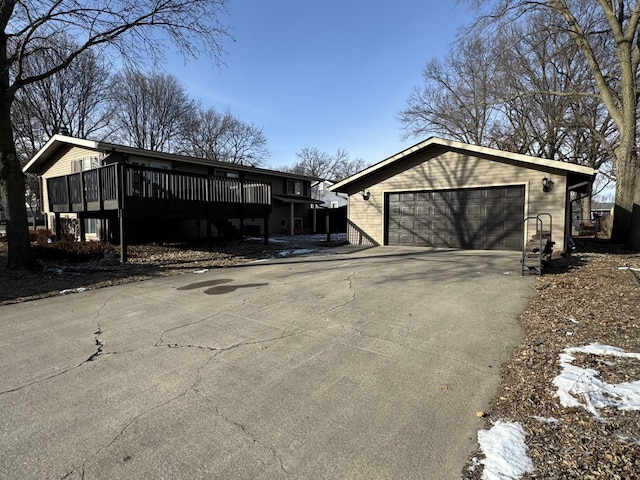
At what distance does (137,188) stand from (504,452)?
38.2 feet

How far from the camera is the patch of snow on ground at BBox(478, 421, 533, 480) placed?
197 centimetres

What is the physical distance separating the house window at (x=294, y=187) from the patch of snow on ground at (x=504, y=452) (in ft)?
72.8

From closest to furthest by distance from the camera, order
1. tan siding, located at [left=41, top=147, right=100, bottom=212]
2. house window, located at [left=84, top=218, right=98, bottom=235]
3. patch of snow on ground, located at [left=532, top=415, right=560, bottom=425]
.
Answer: patch of snow on ground, located at [left=532, top=415, right=560, bottom=425] → tan siding, located at [left=41, top=147, right=100, bottom=212] → house window, located at [left=84, top=218, right=98, bottom=235]

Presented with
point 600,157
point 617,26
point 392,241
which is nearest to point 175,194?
point 392,241

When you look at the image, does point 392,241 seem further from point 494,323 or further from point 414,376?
point 414,376

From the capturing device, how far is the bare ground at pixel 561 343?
2.04m

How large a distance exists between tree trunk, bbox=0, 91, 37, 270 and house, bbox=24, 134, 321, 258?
2082 mm

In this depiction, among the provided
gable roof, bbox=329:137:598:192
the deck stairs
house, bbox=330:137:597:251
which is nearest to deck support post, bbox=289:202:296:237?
gable roof, bbox=329:137:598:192

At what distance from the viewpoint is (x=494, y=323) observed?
464 centimetres

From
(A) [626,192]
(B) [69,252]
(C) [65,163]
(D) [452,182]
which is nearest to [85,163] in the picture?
(C) [65,163]

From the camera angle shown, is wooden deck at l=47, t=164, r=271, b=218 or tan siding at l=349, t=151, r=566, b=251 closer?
wooden deck at l=47, t=164, r=271, b=218

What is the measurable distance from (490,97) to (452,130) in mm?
3911

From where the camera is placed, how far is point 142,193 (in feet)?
35.3

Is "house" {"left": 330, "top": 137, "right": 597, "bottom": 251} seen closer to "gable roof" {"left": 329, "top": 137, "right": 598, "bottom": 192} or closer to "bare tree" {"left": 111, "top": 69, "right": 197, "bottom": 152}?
"gable roof" {"left": 329, "top": 137, "right": 598, "bottom": 192}
